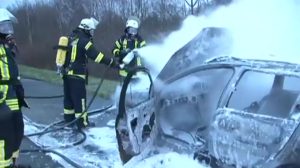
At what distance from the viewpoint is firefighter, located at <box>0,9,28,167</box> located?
6453 mm

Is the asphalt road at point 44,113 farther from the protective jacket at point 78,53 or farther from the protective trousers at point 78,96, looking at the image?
the protective jacket at point 78,53

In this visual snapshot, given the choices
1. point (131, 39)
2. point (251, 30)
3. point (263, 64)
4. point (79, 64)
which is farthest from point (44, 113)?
point (263, 64)

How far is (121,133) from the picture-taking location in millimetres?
6324

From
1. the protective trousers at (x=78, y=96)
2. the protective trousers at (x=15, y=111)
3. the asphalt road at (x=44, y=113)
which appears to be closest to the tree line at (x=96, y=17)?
the asphalt road at (x=44, y=113)

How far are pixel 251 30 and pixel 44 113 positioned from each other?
560 centimetres

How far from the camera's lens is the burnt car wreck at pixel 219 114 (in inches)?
187

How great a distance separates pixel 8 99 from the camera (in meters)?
6.54

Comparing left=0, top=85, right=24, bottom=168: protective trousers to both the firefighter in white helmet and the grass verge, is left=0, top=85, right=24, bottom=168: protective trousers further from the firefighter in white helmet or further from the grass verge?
the grass verge

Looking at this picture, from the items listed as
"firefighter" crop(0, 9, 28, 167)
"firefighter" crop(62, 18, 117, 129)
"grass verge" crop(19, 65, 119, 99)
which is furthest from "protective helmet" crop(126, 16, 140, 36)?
"firefighter" crop(0, 9, 28, 167)

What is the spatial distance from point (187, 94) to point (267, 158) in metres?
1.78

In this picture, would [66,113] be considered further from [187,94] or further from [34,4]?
[34,4]

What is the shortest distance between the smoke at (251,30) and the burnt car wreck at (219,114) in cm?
43

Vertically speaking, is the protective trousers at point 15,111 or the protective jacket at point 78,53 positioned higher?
the protective jacket at point 78,53

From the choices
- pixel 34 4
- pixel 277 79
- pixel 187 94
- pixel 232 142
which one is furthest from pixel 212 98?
pixel 34 4
